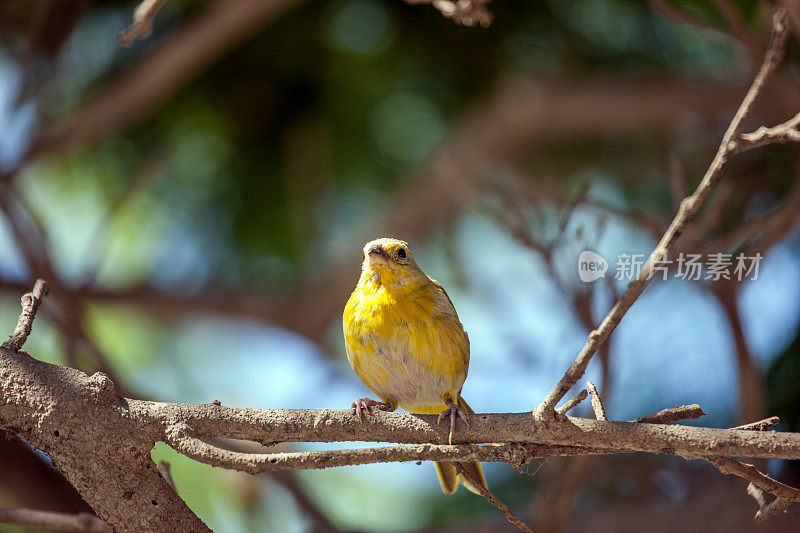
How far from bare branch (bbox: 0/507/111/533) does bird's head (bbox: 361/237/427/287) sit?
1.34 meters

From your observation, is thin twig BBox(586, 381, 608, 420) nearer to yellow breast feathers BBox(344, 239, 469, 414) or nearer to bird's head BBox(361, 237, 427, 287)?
yellow breast feathers BBox(344, 239, 469, 414)

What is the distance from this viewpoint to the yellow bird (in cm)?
301

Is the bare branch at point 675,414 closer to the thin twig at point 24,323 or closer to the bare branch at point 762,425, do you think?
the bare branch at point 762,425

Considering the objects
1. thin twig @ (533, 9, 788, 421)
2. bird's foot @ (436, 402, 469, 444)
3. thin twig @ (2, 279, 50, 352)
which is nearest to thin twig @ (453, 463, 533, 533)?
bird's foot @ (436, 402, 469, 444)

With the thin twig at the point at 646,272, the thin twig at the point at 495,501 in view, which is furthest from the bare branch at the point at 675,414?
the thin twig at the point at 495,501

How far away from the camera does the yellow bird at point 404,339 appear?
9.89 ft

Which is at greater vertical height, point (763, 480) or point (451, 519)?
point (451, 519)

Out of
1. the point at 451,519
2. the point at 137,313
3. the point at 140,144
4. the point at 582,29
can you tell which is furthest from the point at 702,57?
the point at 137,313

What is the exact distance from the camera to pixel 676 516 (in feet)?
13.3

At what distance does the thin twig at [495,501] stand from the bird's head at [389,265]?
0.85m

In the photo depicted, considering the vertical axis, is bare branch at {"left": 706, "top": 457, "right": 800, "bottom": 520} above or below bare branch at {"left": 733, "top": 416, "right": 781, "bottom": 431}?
below

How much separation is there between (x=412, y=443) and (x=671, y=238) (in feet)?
3.01

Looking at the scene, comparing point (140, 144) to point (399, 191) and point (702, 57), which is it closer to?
point (399, 191)

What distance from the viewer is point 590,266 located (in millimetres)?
3754
